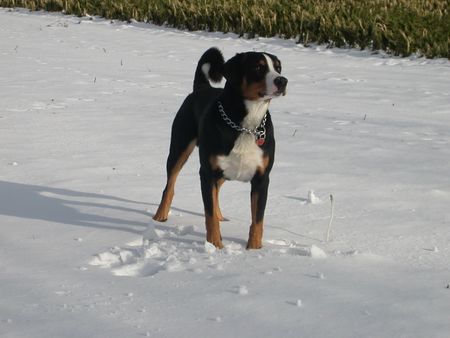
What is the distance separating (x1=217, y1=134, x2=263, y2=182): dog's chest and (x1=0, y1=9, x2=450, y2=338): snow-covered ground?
0.47 m

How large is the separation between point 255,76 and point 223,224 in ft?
4.02

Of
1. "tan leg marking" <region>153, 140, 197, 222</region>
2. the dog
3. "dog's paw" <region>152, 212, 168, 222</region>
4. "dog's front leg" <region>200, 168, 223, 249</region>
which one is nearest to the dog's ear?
the dog

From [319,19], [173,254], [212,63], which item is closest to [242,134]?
[173,254]

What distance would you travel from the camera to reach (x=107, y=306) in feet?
11.7

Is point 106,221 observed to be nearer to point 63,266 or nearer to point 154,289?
point 63,266

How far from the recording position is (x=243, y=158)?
4.42m

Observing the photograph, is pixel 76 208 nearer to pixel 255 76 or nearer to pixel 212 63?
pixel 212 63

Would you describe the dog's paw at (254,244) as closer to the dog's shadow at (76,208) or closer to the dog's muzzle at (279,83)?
the dog's shadow at (76,208)

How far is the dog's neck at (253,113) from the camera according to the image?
445 cm

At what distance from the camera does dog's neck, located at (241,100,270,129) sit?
4.45 meters

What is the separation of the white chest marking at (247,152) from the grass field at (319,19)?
10.5 metres

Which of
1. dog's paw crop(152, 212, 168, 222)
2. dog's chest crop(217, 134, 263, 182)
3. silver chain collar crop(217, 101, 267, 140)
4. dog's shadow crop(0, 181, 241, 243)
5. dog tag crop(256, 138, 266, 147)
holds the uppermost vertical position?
silver chain collar crop(217, 101, 267, 140)

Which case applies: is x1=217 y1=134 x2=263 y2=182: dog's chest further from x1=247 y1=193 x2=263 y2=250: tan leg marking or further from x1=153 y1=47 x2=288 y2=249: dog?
x1=247 y1=193 x2=263 y2=250: tan leg marking

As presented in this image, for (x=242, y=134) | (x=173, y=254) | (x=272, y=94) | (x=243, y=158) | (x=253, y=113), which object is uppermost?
(x=272, y=94)
